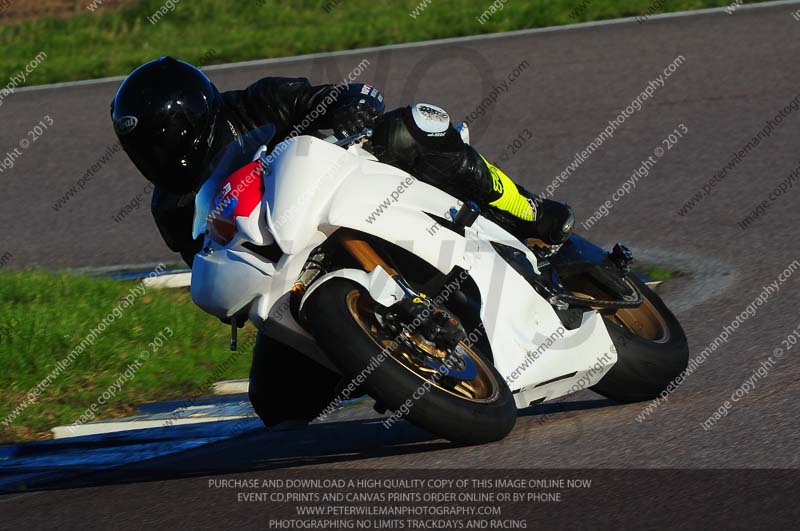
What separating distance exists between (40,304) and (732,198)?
4.15m

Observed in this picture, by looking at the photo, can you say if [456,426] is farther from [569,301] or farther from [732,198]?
[732,198]

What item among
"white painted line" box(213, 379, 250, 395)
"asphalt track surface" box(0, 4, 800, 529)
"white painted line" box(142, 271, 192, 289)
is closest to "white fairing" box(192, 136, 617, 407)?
"asphalt track surface" box(0, 4, 800, 529)

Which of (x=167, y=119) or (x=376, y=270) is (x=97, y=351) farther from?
(x=376, y=270)

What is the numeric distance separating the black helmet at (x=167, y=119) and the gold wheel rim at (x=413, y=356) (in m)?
0.92

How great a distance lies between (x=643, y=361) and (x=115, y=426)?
246 centimetres

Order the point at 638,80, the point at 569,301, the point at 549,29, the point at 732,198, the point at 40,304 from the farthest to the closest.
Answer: the point at 549,29 < the point at 638,80 < the point at 732,198 < the point at 40,304 < the point at 569,301

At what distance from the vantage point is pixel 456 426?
4.39 metres

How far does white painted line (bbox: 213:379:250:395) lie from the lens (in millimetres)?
6539

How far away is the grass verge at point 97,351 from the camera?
261 inches

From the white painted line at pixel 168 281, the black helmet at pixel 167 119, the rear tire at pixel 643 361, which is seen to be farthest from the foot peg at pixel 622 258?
the white painted line at pixel 168 281

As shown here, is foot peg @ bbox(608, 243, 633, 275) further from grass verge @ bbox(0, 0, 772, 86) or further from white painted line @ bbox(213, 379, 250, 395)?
grass verge @ bbox(0, 0, 772, 86)

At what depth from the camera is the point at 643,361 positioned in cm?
523

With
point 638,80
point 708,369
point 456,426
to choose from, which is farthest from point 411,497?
point 638,80

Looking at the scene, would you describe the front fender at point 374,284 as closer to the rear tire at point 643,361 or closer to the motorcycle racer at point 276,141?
the motorcycle racer at point 276,141
